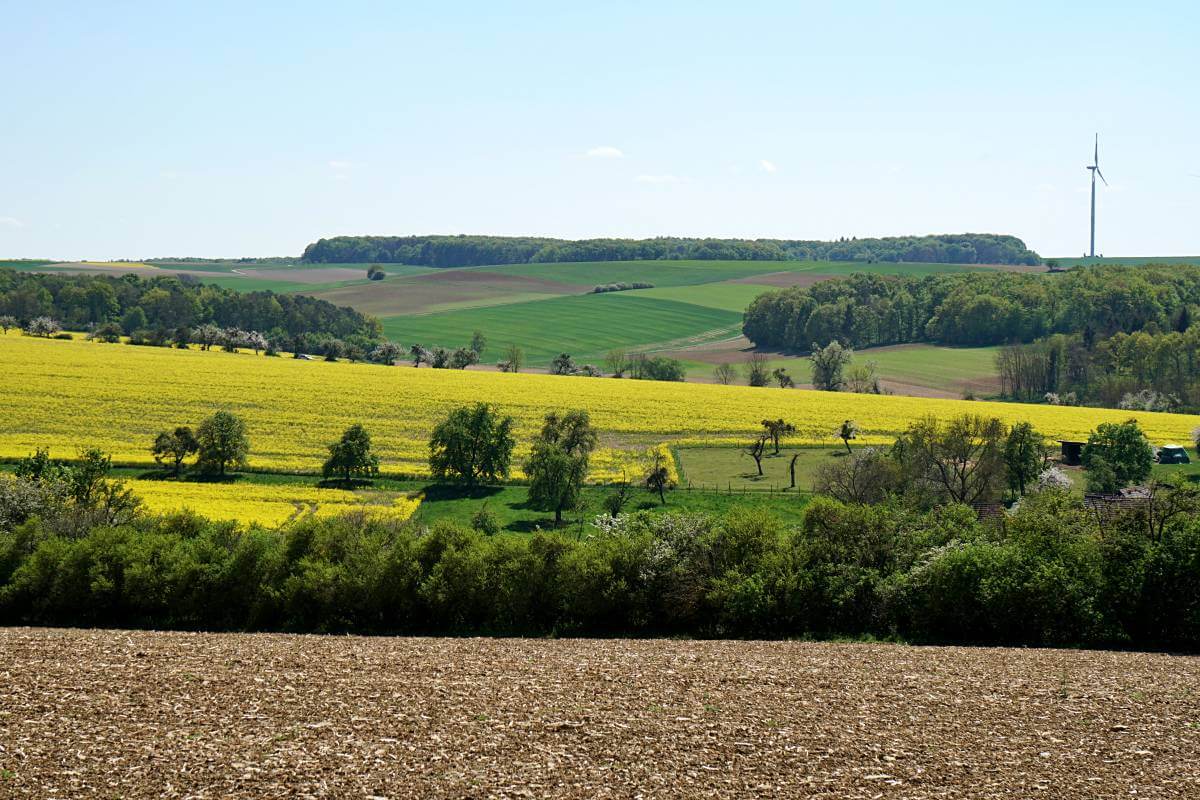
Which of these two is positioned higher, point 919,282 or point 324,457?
point 919,282

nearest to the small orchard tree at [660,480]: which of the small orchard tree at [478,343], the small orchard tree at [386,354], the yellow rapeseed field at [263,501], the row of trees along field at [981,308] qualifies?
the yellow rapeseed field at [263,501]

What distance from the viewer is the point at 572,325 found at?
6516 inches

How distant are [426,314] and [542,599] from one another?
141 meters

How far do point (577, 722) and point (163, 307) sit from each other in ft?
477

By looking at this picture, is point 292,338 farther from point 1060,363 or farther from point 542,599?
point 542,599

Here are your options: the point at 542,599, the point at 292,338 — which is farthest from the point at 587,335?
the point at 542,599

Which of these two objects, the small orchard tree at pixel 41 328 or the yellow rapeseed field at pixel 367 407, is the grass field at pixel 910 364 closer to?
the yellow rapeseed field at pixel 367 407

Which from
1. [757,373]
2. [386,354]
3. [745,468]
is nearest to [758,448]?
[745,468]

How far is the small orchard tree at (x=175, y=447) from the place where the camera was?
6594 cm

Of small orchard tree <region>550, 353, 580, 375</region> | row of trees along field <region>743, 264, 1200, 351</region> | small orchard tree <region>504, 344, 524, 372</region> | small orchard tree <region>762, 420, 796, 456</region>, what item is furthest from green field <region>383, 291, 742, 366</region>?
small orchard tree <region>762, 420, 796, 456</region>

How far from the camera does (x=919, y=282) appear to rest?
180 m

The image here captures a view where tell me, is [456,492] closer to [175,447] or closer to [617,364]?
[175,447]

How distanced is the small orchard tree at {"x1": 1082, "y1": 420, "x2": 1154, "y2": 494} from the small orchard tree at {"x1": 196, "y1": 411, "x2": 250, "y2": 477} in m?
52.3

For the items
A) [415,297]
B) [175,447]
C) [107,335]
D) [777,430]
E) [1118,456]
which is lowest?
[1118,456]
